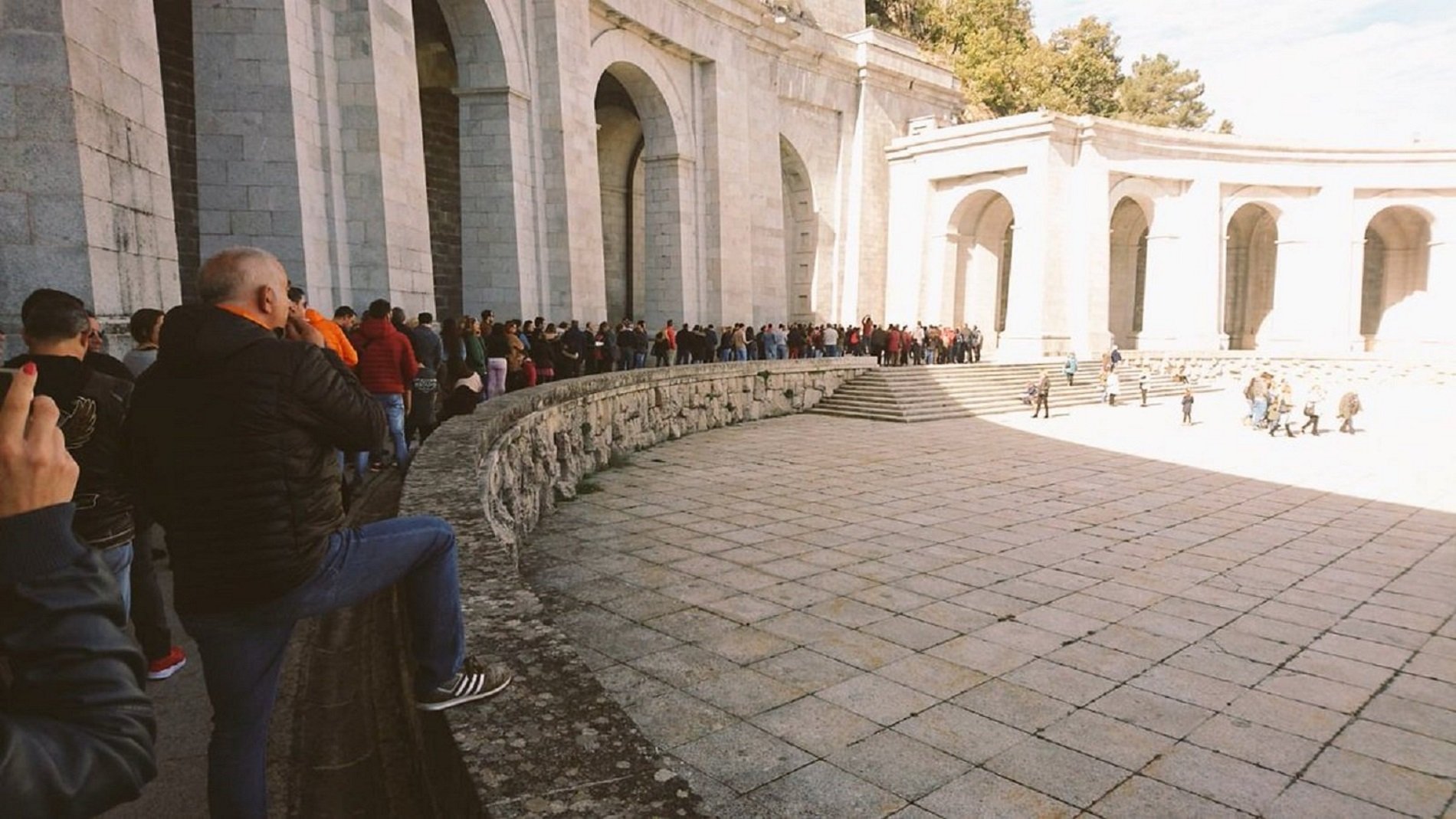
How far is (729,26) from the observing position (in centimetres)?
2125

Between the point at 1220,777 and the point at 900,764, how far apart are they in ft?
4.39

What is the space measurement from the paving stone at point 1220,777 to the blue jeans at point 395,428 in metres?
6.13

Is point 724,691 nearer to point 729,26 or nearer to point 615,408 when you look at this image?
point 615,408

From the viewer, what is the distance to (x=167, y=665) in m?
3.68

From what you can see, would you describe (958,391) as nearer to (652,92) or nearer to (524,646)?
(652,92)

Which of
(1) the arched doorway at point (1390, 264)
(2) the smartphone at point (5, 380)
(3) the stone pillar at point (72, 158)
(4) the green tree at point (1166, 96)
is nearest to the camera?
Answer: (2) the smartphone at point (5, 380)

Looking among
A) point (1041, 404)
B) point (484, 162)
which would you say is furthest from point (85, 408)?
point (1041, 404)

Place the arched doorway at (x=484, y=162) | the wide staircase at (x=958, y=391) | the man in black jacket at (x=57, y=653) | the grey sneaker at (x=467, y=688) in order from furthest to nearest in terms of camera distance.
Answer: the wide staircase at (x=958, y=391), the arched doorway at (x=484, y=162), the grey sneaker at (x=467, y=688), the man in black jacket at (x=57, y=653)

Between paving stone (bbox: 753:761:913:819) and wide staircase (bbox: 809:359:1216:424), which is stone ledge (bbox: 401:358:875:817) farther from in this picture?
wide staircase (bbox: 809:359:1216:424)

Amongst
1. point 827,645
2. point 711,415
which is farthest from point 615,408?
point 827,645

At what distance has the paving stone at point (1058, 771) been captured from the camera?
3.25 meters

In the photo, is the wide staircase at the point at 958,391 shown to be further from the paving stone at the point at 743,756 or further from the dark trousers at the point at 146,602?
the dark trousers at the point at 146,602

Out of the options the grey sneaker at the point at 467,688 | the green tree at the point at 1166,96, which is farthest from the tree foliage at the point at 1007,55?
the grey sneaker at the point at 467,688

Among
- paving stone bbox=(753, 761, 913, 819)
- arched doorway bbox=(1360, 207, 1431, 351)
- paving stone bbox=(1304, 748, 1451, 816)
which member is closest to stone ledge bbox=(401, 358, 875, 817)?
paving stone bbox=(753, 761, 913, 819)
